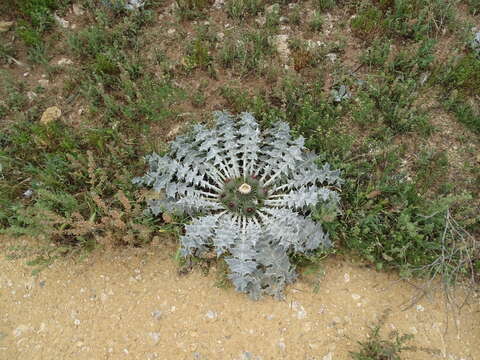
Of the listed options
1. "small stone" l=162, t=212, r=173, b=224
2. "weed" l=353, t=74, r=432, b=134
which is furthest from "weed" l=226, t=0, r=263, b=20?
"small stone" l=162, t=212, r=173, b=224

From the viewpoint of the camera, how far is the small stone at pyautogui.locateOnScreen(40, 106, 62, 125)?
462 centimetres

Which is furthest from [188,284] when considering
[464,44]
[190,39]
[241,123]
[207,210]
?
[464,44]

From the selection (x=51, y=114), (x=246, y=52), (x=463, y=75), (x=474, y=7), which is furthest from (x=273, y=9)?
(x=51, y=114)

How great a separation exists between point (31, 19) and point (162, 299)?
4344mm

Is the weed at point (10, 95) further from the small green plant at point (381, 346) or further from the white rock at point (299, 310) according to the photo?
the small green plant at point (381, 346)

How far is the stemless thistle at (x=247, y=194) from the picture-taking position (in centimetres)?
353

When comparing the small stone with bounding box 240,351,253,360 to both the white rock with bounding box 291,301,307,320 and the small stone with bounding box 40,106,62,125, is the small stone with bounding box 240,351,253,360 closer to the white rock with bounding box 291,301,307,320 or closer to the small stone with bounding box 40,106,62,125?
the white rock with bounding box 291,301,307,320

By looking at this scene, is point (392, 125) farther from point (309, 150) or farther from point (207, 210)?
point (207, 210)

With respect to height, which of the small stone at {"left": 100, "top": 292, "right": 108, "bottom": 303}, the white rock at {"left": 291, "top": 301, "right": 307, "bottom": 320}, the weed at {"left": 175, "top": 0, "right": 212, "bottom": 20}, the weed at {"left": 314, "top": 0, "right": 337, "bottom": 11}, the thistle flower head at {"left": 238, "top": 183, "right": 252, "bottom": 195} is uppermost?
the weed at {"left": 314, "top": 0, "right": 337, "bottom": 11}

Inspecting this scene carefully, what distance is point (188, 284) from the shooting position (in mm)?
3676

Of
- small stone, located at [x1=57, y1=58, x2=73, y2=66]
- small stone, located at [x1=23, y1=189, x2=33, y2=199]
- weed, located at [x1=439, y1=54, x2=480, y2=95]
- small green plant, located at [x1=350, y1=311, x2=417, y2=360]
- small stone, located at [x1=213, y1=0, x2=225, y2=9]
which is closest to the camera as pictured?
small green plant, located at [x1=350, y1=311, x2=417, y2=360]

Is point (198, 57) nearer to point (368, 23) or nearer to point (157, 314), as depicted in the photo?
point (368, 23)

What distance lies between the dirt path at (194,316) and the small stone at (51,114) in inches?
73.0

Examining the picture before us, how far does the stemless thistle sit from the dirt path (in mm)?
304
